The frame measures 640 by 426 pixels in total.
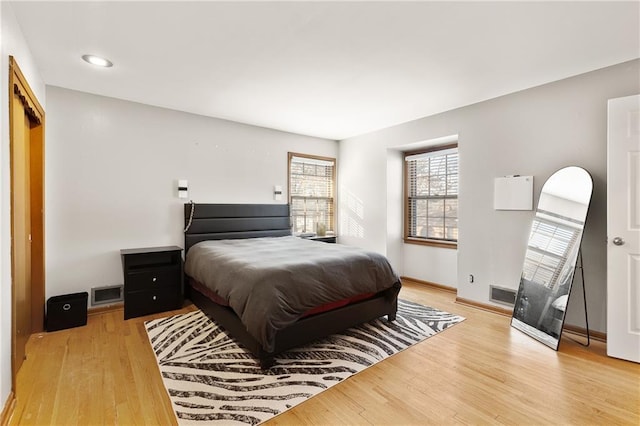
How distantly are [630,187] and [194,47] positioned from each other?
374 cm

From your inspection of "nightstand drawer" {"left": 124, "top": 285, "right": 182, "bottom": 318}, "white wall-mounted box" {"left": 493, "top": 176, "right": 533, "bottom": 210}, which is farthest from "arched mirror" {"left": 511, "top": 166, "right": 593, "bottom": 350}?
"nightstand drawer" {"left": 124, "top": 285, "right": 182, "bottom": 318}

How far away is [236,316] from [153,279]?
151 cm

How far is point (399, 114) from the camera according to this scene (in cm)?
Answer: 435

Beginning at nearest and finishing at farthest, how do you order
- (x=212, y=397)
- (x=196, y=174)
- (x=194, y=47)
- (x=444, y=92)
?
(x=212, y=397) → (x=194, y=47) → (x=444, y=92) → (x=196, y=174)

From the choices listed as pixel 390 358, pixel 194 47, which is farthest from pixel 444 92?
pixel 390 358

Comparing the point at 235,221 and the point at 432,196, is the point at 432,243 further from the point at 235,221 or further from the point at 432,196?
the point at 235,221

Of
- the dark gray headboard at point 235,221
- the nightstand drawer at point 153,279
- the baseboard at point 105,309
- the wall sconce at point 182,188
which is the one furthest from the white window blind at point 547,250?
the baseboard at point 105,309

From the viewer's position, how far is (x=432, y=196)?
16.4 ft

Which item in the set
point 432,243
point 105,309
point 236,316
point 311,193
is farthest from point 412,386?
point 311,193

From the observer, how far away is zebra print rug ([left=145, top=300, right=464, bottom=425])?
6.47 ft

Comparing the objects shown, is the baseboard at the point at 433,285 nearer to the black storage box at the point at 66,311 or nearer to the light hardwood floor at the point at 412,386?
the light hardwood floor at the point at 412,386

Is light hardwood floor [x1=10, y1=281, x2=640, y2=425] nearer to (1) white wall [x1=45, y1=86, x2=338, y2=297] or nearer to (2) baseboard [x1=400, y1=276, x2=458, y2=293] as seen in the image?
(1) white wall [x1=45, y1=86, x2=338, y2=297]

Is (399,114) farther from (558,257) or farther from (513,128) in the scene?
(558,257)

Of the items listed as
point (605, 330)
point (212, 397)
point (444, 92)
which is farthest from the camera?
point (444, 92)
